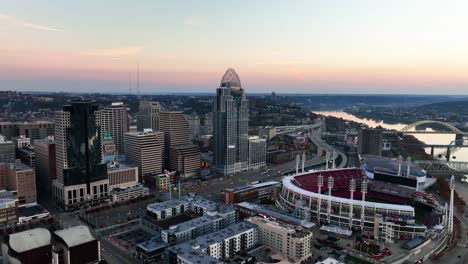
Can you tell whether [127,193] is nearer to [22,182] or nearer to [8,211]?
[22,182]

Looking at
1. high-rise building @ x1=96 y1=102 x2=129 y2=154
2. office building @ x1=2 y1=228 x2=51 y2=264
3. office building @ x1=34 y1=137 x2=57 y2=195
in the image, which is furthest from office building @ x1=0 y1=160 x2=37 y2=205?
high-rise building @ x1=96 y1=102 x2=129 y2=154

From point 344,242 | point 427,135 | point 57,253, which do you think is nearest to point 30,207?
point 57,253

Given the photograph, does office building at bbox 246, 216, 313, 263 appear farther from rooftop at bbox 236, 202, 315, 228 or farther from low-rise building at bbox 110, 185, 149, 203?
low-rise building at bbox 110, 185, 149, 203

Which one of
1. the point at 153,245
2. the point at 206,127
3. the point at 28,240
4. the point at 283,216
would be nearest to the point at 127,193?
the point at 153,245

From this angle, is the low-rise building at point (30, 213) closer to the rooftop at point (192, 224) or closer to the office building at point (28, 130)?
the rooftop at point (192, 224)

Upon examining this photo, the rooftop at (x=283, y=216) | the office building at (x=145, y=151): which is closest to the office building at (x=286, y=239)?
the rooftop at (x=283, y=216)

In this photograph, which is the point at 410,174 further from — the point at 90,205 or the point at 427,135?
the point at 427,135
